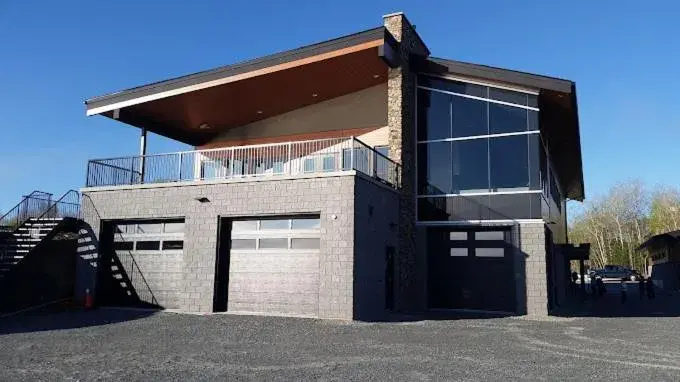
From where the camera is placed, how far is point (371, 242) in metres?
15.0

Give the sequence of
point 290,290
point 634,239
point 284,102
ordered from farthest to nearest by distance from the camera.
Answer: point 634,239 → point 284,102 → point 290,290

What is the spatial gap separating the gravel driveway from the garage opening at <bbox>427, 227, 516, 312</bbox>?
7.99 feet

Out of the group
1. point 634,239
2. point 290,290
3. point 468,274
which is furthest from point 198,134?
point 634,239

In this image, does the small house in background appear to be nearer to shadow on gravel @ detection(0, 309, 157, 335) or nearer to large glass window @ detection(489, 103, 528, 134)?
large glass window @ detection(489, 103, 528, 134)

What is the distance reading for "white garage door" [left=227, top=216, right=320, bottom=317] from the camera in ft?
47.9

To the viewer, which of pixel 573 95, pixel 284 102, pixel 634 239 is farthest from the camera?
pixel 634 239

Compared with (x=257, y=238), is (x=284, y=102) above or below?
above

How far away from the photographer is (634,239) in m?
65.4

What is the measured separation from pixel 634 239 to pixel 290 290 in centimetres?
6247

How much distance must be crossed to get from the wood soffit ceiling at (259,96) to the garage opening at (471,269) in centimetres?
581

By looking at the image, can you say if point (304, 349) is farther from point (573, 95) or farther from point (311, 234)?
point (573, 95)

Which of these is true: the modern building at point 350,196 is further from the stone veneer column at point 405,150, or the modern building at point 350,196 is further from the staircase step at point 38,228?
the staircase step at point 38,228

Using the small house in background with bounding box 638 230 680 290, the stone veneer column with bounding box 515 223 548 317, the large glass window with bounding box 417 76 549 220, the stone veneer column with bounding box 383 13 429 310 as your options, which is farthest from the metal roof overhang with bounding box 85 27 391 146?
the small house in background with bounding box 638 230 680 290

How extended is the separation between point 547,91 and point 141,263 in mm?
13429
